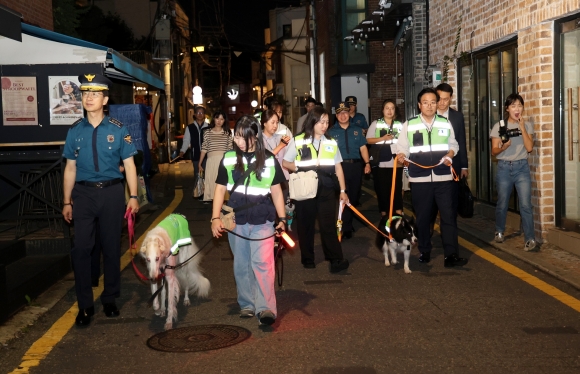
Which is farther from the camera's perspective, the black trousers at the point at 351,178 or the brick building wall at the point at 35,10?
the brick building wall at the point at 35,10

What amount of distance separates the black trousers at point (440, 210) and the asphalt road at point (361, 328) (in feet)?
1.06

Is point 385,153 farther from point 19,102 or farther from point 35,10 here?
point 35,10

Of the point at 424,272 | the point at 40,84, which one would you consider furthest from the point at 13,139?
the point at 424,272

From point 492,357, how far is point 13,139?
1018 cm

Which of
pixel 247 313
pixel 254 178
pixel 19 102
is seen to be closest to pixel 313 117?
pixel 254 178

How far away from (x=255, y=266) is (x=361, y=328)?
1.10 m

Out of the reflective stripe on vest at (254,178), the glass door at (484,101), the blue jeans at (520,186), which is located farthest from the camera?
the glass door at (484,101)

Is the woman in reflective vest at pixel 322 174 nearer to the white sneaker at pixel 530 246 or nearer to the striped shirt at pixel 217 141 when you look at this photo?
the white sneaker at pixel 530 246

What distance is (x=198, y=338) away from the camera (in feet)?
22.2

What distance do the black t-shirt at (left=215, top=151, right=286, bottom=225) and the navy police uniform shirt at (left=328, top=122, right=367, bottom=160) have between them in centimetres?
501

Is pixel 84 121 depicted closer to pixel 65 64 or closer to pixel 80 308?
pixel 80 308

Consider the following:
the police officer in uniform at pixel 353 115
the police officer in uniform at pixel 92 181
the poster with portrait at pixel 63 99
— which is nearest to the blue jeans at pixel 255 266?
the police officer in uniform at pixel 92 181

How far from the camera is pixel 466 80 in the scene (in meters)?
15.1

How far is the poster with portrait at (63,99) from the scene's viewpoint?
13.5 m
